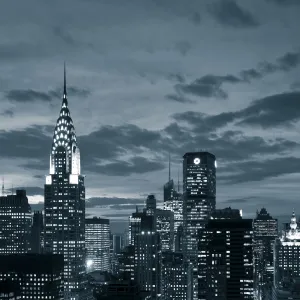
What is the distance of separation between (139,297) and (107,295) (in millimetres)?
7943

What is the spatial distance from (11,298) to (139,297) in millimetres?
32388

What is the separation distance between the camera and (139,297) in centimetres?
19612

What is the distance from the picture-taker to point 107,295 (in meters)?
196

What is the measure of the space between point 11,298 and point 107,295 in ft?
80.9

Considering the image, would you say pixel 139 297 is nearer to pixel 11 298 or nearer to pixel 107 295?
pixel 107 295

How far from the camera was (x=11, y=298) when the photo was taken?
653ft

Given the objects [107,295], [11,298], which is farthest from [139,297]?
[11,298]
